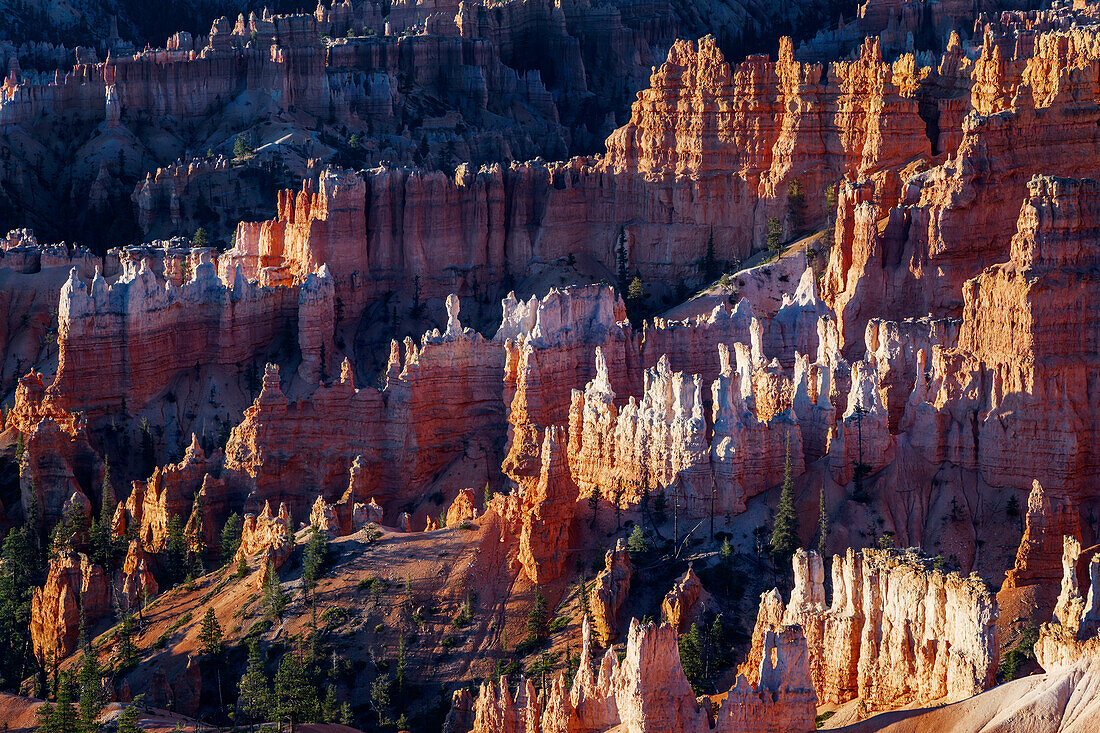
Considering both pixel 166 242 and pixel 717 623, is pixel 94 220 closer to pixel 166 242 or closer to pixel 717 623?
pixel 166 242

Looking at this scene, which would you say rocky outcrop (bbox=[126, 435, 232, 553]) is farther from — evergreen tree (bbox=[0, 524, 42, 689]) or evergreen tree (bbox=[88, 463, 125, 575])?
evergreen tree (bbox=[0, 524, 42, 689])

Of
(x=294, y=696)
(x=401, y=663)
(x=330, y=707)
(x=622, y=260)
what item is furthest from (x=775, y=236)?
(x=294, y=696)

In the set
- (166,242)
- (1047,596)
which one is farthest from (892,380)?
(166,242)

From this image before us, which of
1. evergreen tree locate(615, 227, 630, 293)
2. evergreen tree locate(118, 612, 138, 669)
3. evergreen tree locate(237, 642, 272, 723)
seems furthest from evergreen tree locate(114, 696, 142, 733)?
evergreen tree locate(615, 227, 630, 293)

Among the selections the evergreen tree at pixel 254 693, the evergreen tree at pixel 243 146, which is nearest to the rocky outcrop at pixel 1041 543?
the evergreen tree at pixel 254 693

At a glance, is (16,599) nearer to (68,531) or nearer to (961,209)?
(68,531)
